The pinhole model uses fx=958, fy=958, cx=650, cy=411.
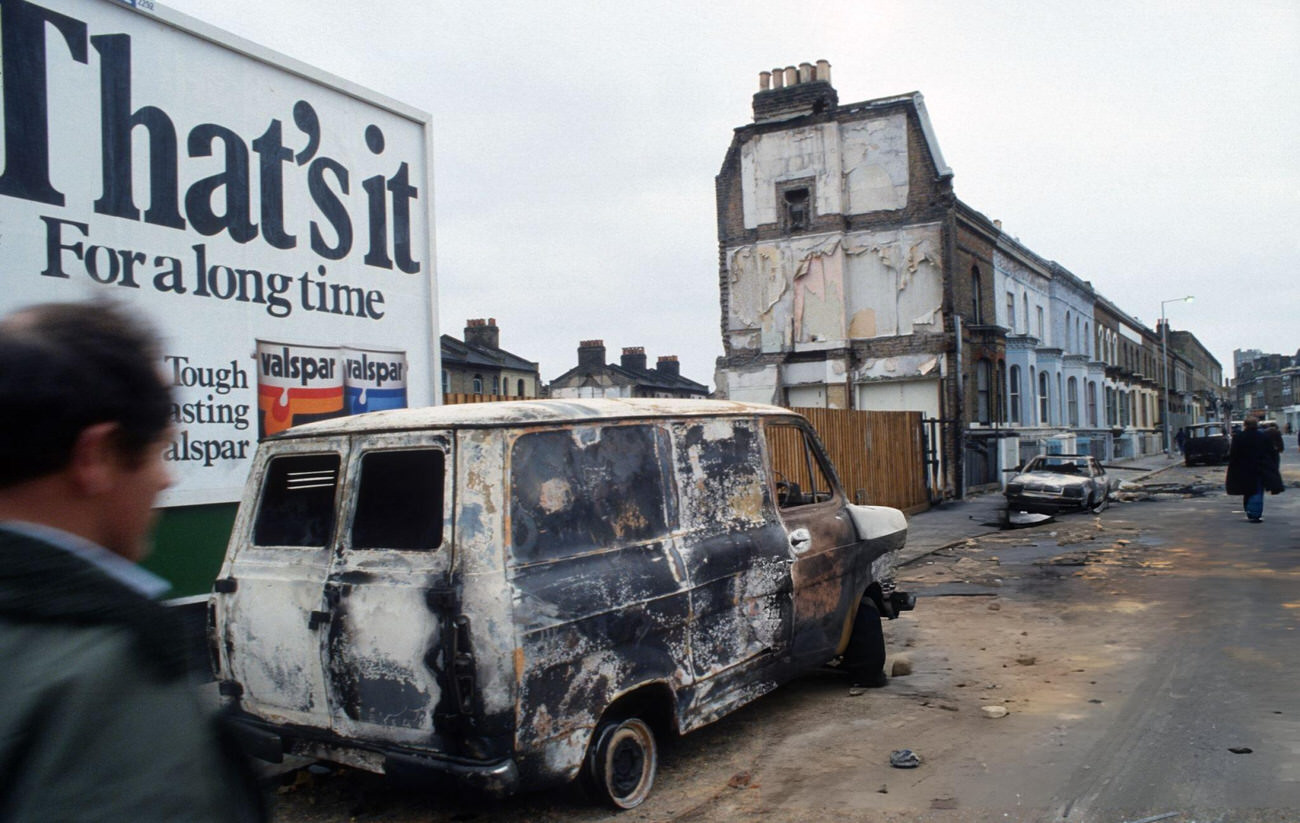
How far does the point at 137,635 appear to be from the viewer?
124 cm

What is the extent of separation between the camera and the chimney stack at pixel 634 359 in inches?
2076

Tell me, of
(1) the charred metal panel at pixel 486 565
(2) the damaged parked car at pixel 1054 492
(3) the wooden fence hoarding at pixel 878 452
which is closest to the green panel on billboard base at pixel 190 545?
(1) the charred metal panel at pixel 486 565

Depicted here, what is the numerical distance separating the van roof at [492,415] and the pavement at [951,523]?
7.22 m

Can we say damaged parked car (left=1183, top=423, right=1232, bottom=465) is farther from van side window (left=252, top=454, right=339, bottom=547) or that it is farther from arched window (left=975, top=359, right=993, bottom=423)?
van side window (left=252, top=454, right=339, bottom=547)

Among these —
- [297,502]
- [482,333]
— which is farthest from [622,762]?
[482,333]

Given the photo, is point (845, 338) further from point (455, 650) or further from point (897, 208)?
point (455, 650)

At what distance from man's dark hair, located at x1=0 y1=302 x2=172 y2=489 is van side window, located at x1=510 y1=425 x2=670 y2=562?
2742 millimetres

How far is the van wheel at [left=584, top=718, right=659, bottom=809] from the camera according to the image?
4.32m

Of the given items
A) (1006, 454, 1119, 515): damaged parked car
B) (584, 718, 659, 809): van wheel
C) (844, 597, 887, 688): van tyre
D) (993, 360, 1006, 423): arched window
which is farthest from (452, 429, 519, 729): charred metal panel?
(993, 360, 1006, 423): arched window

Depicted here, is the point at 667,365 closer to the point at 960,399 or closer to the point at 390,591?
the point at 960,399

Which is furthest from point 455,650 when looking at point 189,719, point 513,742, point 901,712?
point 901,712

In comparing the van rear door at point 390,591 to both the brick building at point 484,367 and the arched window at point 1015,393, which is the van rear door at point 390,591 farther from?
the brick building at point 484,367

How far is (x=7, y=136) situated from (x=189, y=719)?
18.9 ft

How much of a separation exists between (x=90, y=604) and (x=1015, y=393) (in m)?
31.6
